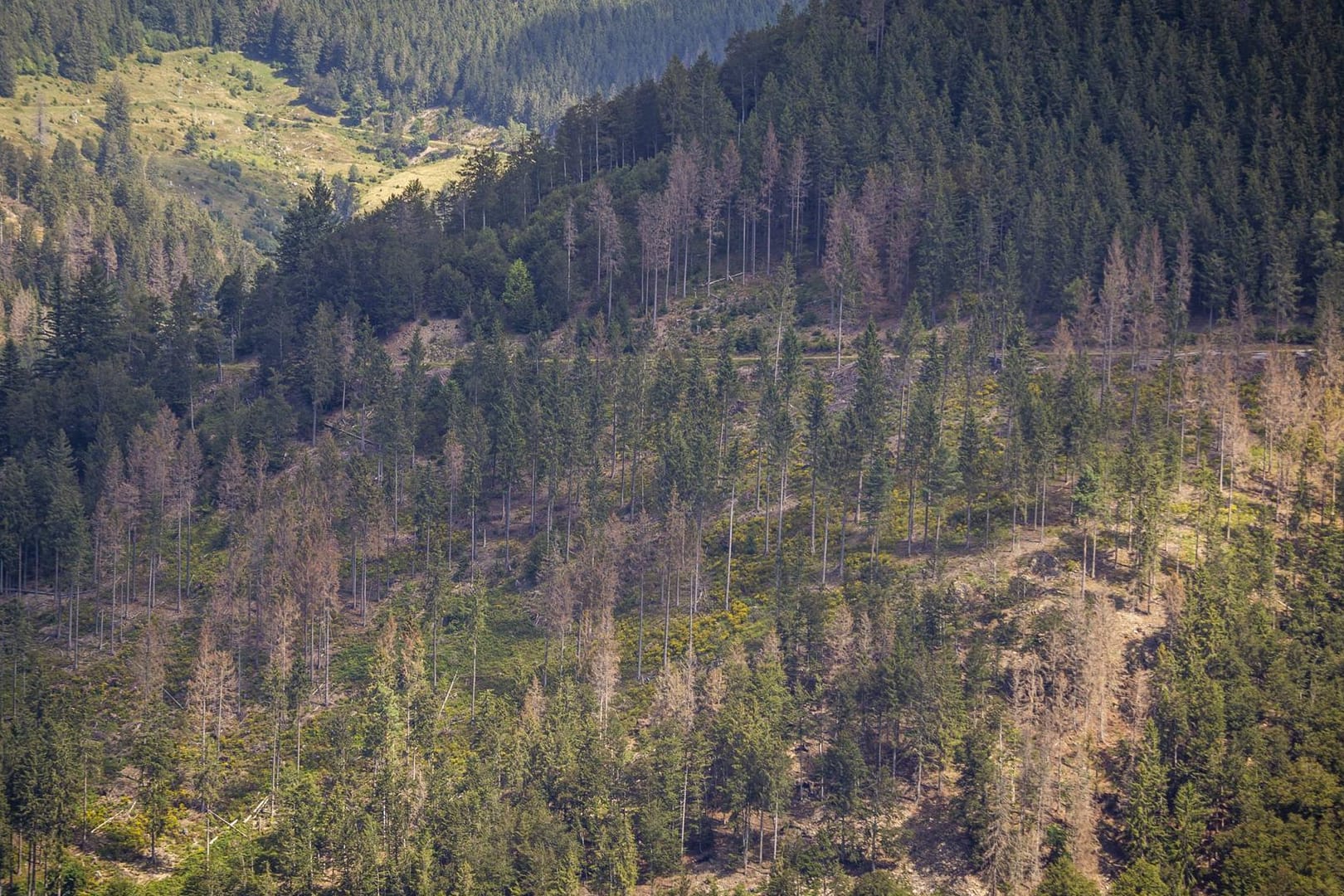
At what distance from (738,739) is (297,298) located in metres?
101

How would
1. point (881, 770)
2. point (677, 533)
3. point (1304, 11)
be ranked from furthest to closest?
point (1304, 11) → point (677, 533) → point (881, 770)

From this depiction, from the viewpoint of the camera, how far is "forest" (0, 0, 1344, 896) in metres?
102

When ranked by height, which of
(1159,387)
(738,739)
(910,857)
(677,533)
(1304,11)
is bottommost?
(910,857)

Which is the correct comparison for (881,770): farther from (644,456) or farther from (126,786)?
(126,786)

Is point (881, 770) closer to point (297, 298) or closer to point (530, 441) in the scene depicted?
point (530, 441)

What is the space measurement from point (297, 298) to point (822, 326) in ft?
217

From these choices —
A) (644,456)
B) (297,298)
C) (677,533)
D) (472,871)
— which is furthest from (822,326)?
(472,871)

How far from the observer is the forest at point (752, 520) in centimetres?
10194

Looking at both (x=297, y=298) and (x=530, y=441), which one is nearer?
(x=530, y=441)

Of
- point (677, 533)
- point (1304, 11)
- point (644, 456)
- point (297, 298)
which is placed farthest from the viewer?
point (1304, 11)

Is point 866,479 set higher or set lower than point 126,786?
higher

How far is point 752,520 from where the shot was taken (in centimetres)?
13288

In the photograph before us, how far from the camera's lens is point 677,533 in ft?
400

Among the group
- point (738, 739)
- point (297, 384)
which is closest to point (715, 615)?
point (738, 739)
